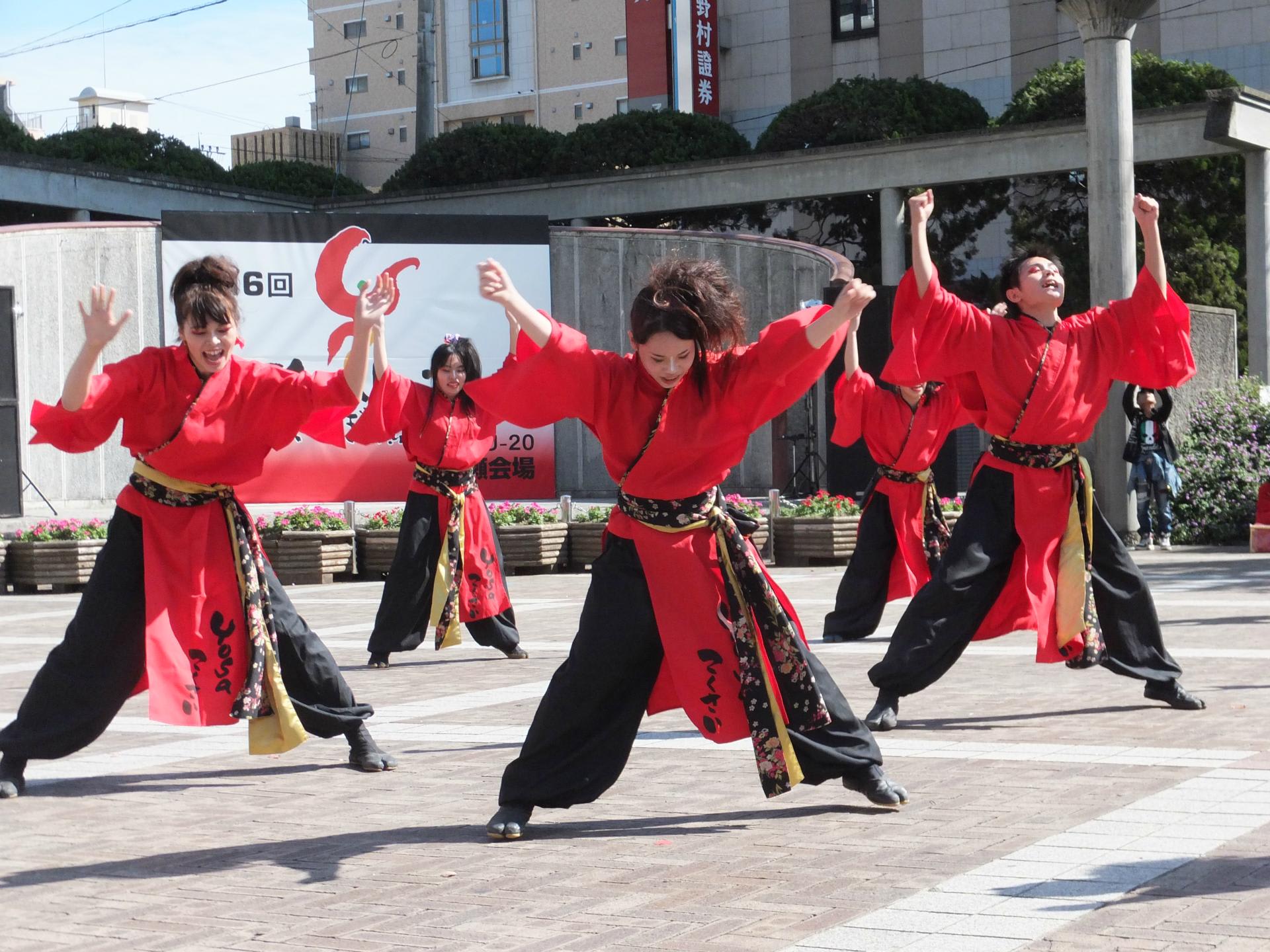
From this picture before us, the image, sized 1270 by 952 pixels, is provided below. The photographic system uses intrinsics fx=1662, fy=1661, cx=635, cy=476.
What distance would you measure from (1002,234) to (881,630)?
22503 millimetres

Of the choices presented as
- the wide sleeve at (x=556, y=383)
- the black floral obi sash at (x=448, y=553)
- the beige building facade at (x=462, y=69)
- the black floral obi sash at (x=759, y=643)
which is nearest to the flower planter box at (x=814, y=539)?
the black floral obi sash at (x=448, y=553)

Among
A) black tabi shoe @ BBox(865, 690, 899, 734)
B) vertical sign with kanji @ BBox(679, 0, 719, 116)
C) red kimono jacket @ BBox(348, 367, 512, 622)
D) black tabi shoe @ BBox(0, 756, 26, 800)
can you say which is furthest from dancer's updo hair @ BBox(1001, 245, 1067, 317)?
vertical sign with kanji @ BBox(679, 0, 719, 116)

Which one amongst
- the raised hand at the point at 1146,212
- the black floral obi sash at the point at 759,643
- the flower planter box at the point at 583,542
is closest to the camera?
the black floral obi sash at the point at 759,643

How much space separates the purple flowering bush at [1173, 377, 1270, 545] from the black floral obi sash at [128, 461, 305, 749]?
13155mm

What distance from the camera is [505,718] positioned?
273 inches

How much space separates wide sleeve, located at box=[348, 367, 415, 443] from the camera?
7.05m

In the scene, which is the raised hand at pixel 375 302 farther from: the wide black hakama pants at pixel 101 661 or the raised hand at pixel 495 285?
the wide black hakama pants at pixel 101 661

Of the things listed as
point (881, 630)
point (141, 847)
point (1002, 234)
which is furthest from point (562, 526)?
point (1002, 234)

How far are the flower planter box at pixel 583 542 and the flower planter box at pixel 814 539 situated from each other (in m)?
1.71

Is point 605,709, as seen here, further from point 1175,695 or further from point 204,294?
point 1175,695

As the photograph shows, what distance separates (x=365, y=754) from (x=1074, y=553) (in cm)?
273

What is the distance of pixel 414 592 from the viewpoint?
8.88 meters

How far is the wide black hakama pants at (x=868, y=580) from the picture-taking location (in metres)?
9.27

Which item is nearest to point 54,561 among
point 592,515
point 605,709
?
point 592,515
